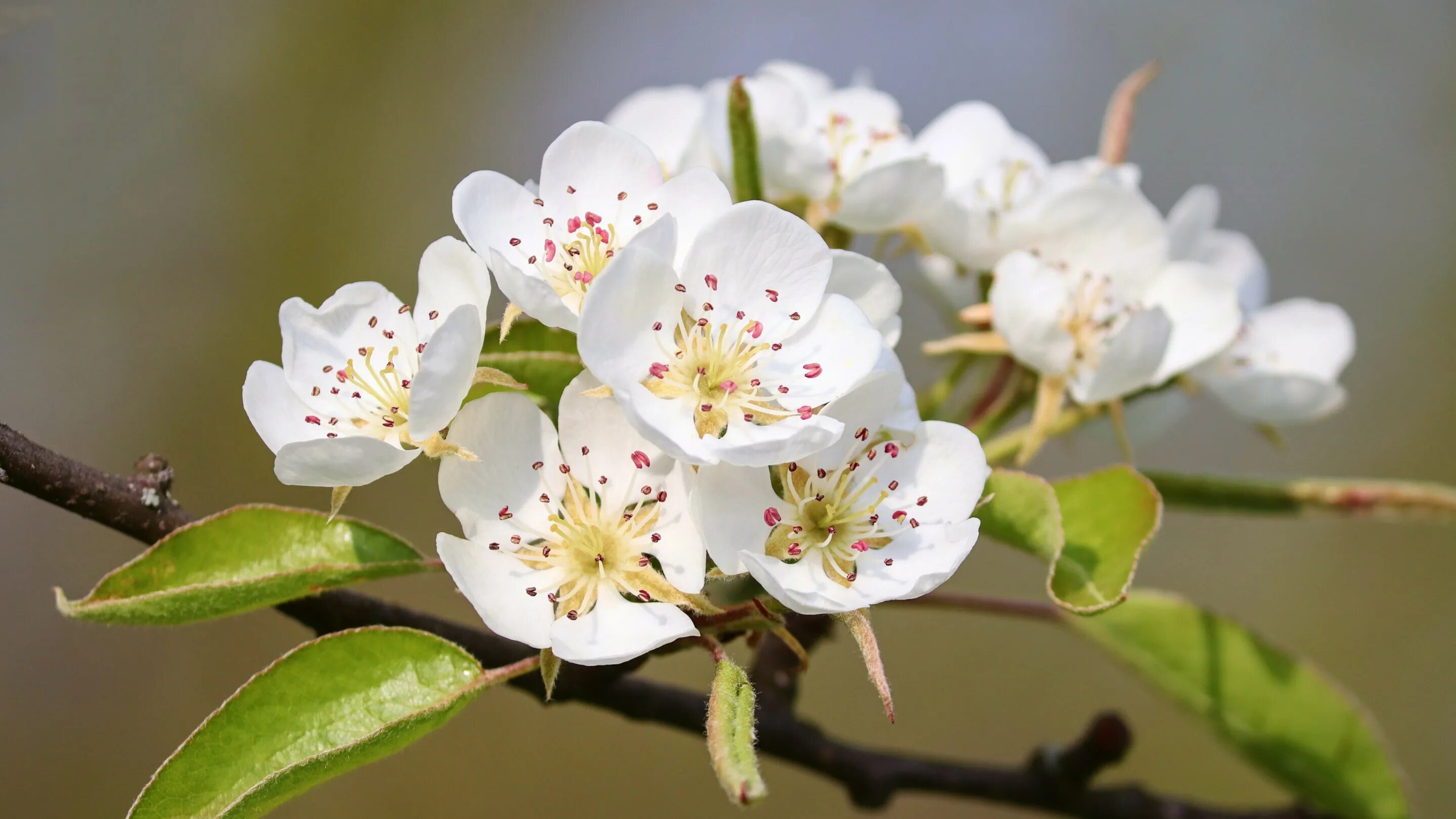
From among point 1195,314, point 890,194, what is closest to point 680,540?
point 890,194

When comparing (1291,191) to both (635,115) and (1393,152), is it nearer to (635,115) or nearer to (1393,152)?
(1393,152)

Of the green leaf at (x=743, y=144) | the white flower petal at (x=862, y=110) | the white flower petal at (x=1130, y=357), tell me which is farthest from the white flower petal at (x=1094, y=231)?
the green leaf at (x=743, y=144)

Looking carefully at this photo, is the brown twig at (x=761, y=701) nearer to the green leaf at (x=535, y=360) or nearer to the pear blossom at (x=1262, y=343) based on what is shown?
the green leaf at (x=535, y=360)

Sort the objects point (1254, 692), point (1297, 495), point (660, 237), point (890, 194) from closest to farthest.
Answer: point (660, 237) < point (890, 194) < point (1297, 495) < point (1254, 692)

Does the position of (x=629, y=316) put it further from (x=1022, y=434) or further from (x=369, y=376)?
(x=1022, y=434)

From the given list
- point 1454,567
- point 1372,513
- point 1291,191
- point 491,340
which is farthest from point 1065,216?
point 1291,191
